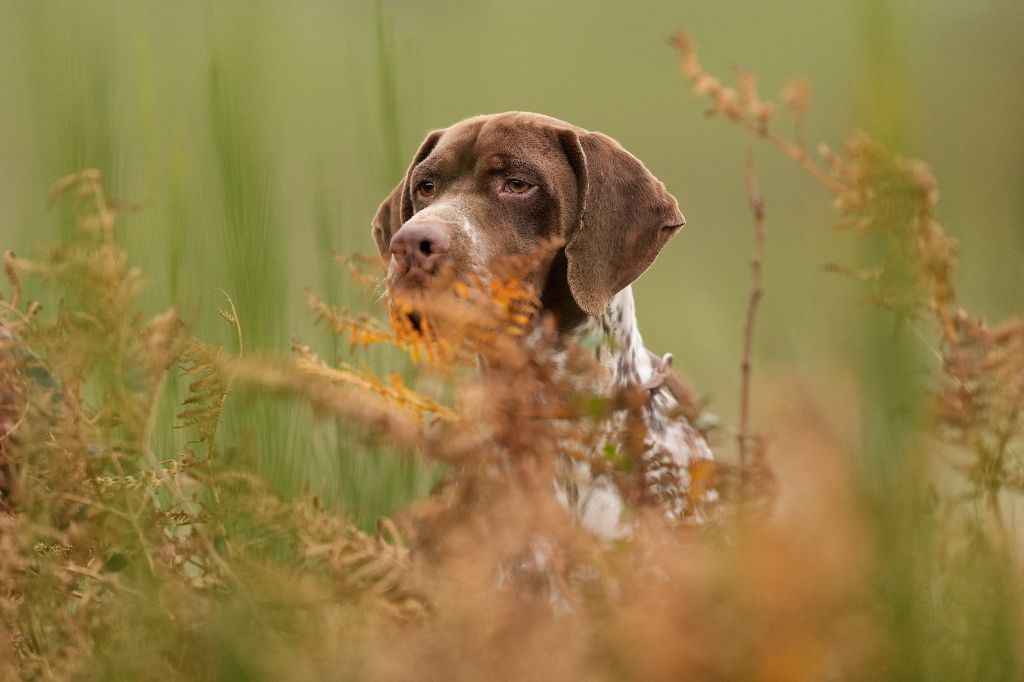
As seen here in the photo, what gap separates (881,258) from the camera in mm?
917

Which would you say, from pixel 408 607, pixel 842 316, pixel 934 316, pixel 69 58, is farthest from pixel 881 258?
pixel 69 58

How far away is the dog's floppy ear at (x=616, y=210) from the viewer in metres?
3.49

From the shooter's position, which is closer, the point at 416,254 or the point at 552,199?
the point at 416,254

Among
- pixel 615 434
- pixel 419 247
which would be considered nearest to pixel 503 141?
pixel 419 247

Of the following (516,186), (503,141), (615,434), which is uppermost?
(503,141)

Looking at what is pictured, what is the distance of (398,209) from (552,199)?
0.62 metres

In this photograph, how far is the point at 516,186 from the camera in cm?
360

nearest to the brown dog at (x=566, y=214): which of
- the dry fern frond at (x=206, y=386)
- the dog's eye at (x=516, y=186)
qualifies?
the dog's eye at (x=516, y=186)

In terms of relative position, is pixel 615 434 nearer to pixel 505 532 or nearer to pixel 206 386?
pixel 206 386

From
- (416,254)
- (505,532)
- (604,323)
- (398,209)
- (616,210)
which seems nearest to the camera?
(505,532)

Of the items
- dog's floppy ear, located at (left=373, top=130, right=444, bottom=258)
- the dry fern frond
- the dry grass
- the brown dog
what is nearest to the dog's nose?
the brown dog

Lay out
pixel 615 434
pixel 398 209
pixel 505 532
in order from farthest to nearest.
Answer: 1. pixel 398 209
2. pixel 615 434
3. pixel 505 532

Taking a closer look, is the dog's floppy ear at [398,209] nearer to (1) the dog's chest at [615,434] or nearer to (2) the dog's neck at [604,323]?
(2) the dog's neck at [604,323]

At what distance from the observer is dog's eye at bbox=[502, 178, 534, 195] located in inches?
141
